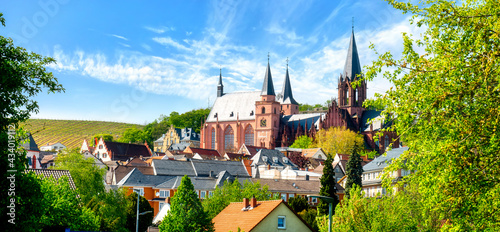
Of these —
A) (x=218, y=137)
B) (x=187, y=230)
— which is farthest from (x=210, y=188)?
(x=218, y=137)

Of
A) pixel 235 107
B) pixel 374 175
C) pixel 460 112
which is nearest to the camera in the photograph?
pixel 460 112

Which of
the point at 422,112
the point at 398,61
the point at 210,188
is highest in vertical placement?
the point at 398,61

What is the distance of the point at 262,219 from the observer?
3462 cm

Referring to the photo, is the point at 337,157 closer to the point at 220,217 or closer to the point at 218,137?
the point at 218,137

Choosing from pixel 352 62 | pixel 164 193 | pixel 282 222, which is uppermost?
pixel 352 62

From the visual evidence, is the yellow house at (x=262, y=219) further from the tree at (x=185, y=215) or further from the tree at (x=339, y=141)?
the tree at (x=339, y=141)

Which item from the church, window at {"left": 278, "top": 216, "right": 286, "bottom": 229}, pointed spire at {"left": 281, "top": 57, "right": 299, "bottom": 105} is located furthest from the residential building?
pointed spire at {"left": 281, "top": 57, "right": 299, "bottom": 105}

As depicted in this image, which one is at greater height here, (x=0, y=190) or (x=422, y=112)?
(x=422, y=112)

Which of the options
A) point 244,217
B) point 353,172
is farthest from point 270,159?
point 244,217

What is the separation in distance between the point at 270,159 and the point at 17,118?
8747 centimetres

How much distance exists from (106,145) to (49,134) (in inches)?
3306

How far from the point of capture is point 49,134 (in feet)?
645

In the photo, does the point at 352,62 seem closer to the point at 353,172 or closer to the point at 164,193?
the point at 353,172

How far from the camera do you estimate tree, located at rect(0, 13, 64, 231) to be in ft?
51.5
